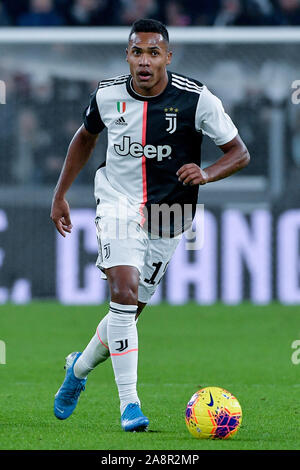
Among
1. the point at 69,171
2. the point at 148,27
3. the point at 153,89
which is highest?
the point at 148,27

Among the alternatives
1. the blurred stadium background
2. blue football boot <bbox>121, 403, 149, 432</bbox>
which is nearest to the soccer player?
blue football boot <bbox>121, 403, 149, 432</bbox>

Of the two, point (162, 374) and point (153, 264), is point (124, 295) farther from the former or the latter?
point (162, 374)

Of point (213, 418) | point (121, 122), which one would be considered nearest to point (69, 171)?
point (121, 122)

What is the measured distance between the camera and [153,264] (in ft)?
19.5

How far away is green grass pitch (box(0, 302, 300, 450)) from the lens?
5207 mm

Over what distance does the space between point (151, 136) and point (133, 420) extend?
160 centimetres

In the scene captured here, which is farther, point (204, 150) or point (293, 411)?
point (204, 150)

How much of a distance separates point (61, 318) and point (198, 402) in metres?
6.44

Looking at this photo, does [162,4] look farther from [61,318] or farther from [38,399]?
[38,399]

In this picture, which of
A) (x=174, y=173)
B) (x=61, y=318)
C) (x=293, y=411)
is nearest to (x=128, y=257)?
(x=174, y=173)

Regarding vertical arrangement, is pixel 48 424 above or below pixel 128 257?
below

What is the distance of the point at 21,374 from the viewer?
7945mm

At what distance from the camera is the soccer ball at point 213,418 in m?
5.16
